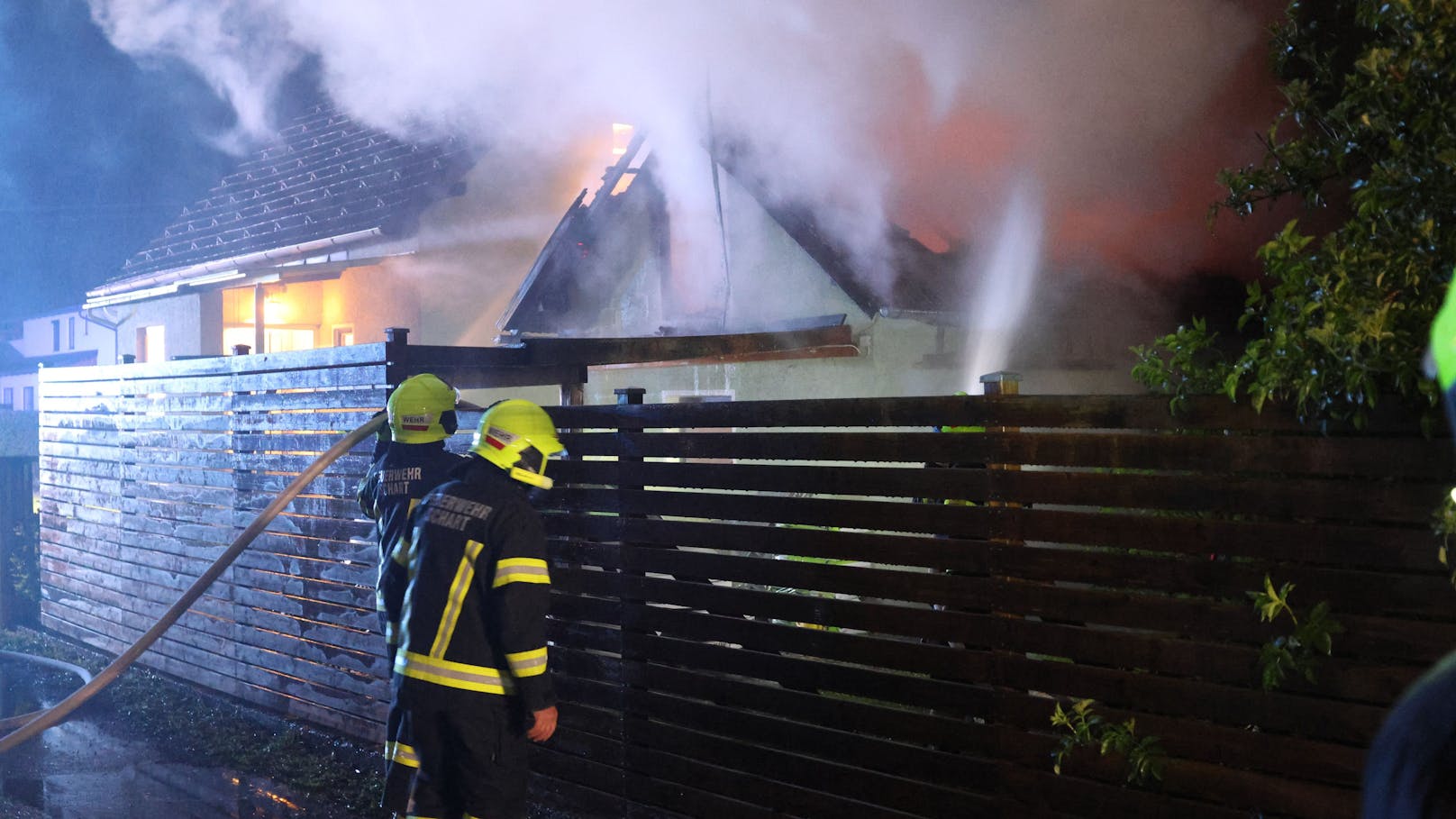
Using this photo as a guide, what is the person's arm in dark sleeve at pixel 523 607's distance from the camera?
413 cm

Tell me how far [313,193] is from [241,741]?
11.0 metres

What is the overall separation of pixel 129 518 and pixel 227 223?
905 centimetres

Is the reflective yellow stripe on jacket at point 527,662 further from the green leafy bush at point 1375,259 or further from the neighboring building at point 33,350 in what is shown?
the neighboring building at point 33,350

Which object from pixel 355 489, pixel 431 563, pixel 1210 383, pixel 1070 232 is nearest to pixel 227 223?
pixel 355 489

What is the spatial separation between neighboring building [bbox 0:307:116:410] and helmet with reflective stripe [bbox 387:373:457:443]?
2467 cm

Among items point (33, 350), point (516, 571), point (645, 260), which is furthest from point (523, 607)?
point (33, 350)

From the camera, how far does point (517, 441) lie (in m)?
4.28

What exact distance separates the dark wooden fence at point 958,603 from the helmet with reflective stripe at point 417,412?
66 centimetres

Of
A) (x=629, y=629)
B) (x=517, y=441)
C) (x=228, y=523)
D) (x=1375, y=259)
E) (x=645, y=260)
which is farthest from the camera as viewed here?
(x=645, y=260)

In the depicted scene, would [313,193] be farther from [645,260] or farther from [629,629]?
[629,629]

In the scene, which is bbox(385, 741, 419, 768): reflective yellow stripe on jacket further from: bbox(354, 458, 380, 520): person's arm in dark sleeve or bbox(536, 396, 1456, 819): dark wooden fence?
bbox(354, 458, 380, 520): person's arm in dark sleeve

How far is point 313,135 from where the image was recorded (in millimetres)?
17984

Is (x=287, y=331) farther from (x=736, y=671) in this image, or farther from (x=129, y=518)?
(x=736, y=671)

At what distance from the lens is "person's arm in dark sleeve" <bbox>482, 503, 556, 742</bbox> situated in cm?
413
